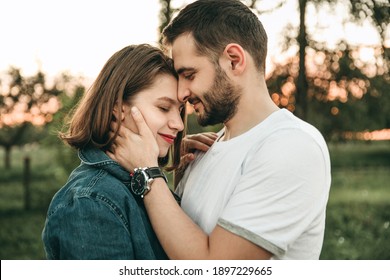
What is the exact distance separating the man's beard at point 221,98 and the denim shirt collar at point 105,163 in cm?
53

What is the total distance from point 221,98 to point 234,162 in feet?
1.19

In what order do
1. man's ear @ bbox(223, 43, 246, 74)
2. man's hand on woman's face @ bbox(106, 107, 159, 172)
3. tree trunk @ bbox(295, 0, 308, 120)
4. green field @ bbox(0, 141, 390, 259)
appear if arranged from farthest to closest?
green field @ bbox(0, 141, 390, 259) → tree trunk @ bbox(295, 0, 308, 120) → man's ear @ bbox(223, 43, 246, 74) → man's hand on woman's face @ bbox(106, 107, 159, 172)

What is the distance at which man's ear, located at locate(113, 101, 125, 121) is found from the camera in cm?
248

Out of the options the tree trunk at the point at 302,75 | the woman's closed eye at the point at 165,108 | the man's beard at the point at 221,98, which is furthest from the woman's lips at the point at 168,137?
the tree trunk at the point at 302,75

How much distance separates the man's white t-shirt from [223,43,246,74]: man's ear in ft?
1.04

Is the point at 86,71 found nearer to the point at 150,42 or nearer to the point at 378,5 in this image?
the point at 378,5

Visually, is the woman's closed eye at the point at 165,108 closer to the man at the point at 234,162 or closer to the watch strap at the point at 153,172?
the man at the point at 234,162

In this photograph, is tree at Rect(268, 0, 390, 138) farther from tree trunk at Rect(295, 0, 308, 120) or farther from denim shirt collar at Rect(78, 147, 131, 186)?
denim shirt collar at Rect(78, 147, 131, 186)

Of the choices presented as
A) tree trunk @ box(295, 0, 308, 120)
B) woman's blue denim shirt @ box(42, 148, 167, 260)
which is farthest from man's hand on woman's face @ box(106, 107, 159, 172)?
tree trunk @ box(295, 0, 308, 120)

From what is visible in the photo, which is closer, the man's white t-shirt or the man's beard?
the man's white t-shirt

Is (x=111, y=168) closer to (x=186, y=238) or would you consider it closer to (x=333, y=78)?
(x=186, y=238)

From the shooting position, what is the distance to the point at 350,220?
30.3 feet

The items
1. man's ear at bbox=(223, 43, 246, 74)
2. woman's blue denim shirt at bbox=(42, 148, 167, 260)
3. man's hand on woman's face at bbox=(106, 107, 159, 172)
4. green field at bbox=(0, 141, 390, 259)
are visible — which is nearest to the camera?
woman's blue denim shirt at bbox=(42, 148, 167, 260)
